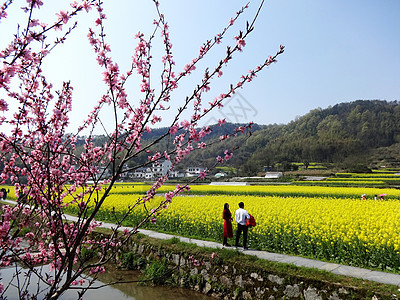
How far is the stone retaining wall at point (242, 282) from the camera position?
536cm

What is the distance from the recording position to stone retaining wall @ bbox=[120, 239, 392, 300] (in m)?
5.36

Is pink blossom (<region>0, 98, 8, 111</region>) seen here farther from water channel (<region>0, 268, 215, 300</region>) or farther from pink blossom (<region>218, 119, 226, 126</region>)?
water channel (<region>0, 268, 215, 300</region>)

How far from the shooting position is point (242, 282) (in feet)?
21.8

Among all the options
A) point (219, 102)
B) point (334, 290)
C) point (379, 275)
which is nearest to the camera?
point (219, 102)

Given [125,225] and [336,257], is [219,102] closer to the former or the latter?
[336,257]

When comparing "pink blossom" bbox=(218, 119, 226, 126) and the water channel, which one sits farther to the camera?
the water channel

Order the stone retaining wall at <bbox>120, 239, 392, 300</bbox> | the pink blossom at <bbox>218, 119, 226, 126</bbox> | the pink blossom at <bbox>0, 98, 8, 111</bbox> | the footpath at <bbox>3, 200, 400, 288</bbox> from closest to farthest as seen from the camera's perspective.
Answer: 1. the pink blossom at <bbox>0, 98, 8, 111</bbox>
2. the pink blossom at <bbox>218, 119, 226, 126</bbox>
3. the stone retaining wall at <bbox>120, 239, 392, 300</bbox>
4. the footpath at <bbox>3, 200, 400, 288</bbox>

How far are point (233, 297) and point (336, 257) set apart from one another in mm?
2726

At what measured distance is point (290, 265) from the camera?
6.31 m

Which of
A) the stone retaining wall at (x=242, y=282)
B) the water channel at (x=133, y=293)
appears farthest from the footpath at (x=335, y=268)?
the water channel at (x=133, y=293)

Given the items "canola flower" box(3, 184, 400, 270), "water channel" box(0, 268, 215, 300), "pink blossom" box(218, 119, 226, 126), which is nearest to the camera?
"pink blossom" box(218, 119, 226, 126)

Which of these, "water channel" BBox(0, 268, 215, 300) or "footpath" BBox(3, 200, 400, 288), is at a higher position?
"footpath" BBox(3, 200, 400, 288)

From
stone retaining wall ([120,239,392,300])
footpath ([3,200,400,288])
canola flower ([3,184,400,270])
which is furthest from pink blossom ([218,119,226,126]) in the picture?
footpath ([3,200,400,288])

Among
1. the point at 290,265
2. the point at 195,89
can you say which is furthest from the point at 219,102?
the point at 290,265
